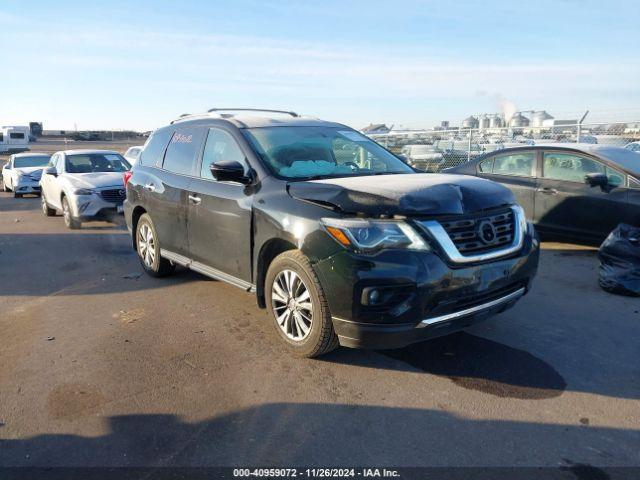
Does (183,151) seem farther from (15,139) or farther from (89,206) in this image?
(15,139)

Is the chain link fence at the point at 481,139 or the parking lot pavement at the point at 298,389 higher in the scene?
the chain link fence at the point at 481,139

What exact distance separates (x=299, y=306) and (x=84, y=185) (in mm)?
7981

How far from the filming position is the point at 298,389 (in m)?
3.67

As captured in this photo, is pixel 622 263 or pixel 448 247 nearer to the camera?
pixel 448 247

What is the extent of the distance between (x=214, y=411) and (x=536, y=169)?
6.42 metres

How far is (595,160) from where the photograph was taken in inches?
287

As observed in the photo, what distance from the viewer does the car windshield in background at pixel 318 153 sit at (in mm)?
4637

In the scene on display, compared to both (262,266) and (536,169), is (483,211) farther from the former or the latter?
(536,169)

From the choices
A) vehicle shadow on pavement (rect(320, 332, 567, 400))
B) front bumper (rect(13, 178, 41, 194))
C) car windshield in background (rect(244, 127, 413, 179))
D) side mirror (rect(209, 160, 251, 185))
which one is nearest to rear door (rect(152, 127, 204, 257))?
car windshield in background (rect(244, 127, 413, 179))

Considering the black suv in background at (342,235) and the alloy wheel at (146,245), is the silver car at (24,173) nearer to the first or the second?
the alloy wheel at (146,245)

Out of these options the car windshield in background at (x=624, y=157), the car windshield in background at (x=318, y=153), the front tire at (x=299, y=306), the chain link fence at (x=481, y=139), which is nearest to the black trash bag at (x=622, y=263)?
the car windshield in background at (x=624, y=157)

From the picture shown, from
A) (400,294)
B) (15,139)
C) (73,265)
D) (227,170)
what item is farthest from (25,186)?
(15,139)

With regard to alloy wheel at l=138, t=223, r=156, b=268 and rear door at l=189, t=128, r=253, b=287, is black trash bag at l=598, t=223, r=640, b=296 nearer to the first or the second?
rear door at l=189, t=128, r=253, b=287

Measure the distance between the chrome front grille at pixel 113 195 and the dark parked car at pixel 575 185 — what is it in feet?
22.9
